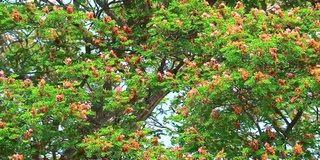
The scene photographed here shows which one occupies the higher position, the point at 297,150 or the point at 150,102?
the point at 150,102

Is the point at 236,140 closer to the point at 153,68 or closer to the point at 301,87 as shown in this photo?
the point at 301,87

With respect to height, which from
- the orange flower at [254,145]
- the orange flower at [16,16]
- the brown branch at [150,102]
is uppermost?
the orange flower at [16,16]

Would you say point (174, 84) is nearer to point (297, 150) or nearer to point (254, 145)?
point (254, 145)

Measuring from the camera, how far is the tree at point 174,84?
27.7ft

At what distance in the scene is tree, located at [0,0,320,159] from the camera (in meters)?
8.45

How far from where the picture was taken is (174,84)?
9.65 meters

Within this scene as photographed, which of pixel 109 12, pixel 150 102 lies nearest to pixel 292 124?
pixel 150 102

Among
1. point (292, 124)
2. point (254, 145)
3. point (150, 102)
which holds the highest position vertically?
point (150, 102)

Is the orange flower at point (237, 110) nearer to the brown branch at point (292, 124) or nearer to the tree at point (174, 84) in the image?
the tree at point (174, 84)

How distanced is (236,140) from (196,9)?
8.21ft

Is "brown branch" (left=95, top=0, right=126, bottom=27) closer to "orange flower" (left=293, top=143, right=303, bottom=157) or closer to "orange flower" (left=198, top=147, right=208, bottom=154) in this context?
"orange flower" (left=198, top=147, right=208, bottom=154)

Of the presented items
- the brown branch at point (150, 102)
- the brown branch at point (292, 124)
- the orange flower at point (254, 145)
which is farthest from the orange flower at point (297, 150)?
the brown branch at point (150, 102)

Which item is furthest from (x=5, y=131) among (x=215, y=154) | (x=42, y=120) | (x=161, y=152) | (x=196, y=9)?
(x=196, y=9)

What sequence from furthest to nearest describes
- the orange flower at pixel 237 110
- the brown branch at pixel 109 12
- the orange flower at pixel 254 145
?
the brown branch at pixel 109 12 < the orange flower at pixel 237 110 < the orange flower at pixel 254 145
